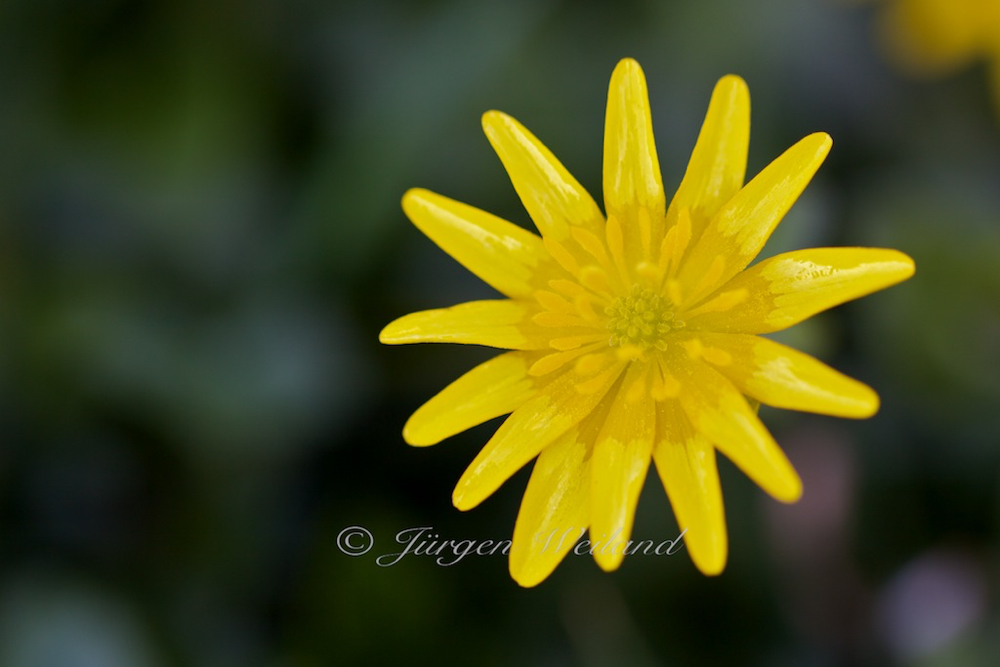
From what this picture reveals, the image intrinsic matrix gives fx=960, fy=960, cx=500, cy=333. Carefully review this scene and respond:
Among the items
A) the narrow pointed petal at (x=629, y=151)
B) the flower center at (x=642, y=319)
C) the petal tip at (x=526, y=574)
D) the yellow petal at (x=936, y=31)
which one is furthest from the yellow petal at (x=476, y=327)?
the yellow petal at (x=936, y=31)

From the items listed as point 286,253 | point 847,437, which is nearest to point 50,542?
point 286,253

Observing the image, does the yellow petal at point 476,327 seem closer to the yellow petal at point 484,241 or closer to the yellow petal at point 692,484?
the yellow petal at point 484,241

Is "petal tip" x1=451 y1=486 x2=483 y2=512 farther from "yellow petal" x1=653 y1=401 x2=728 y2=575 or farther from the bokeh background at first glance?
the bokeh background

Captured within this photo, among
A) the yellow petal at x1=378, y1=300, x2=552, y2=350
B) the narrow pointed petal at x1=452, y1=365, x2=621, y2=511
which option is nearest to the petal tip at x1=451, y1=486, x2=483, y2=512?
the narrow pointed petal at x1=452, y1=365, x2=621, y2=511

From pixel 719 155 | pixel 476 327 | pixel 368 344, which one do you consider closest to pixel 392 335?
pixel 476 327

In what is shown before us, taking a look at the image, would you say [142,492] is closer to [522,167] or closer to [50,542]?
[50,542]

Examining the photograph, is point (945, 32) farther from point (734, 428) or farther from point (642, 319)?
point (734, 428)

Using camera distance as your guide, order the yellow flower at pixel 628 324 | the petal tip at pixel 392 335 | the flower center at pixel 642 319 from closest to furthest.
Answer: the yellow flower at pixel 628 324 → the petal tip at pixel 392 335 → the flower center at pixel 642 319
